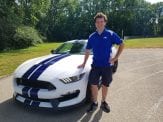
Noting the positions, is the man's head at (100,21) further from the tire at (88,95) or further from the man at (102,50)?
the tire at (88,95)

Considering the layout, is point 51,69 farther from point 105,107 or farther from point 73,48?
point 73,48

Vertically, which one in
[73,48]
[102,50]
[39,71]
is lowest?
[39,71]

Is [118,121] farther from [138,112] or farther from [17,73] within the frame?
[17,73]

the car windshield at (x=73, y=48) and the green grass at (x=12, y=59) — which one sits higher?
the car windshield at (x=73, y=48)

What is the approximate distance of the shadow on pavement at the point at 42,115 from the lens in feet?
18.2

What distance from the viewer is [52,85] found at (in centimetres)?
581

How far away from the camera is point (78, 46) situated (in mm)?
8219

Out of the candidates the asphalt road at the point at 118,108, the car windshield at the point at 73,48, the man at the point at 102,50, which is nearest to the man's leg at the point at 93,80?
the man at the point at 102,50

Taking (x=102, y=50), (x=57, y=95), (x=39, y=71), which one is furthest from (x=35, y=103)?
(x=102, y=50)

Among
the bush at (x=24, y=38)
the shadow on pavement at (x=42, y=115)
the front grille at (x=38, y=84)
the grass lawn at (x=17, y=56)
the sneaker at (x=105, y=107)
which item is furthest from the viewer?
the bush at (x=24, y=38)

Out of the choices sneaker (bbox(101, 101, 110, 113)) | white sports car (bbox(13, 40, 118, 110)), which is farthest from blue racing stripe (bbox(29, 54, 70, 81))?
sneaker (bbox(101, 101, 110, 113))

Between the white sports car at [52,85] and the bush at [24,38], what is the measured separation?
72.7ft

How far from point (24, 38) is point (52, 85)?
24927 mm

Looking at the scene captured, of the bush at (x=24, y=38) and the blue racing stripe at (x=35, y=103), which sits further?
the bush at (x=24, y=38)
